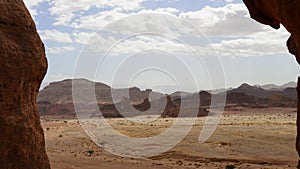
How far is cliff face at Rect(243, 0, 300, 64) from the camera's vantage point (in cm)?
571

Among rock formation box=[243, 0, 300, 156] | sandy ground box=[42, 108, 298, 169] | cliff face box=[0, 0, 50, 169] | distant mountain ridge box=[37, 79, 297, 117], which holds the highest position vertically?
rock formation box=[243, 0, 300, 156]

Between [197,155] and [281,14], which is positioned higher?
[281,14]

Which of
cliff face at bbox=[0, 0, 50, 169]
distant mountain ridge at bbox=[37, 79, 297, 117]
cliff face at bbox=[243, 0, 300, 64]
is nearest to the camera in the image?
cliff face at bbox=[243, 0, 300, 64]

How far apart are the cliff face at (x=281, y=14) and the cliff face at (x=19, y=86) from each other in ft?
16.0

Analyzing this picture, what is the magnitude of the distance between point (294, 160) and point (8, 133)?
14.8 m

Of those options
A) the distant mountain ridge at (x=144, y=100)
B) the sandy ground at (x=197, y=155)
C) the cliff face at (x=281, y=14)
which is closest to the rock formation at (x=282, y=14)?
the cliff face at (x=281, y=14)

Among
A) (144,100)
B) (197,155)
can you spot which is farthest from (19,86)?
(144,100)

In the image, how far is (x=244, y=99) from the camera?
8006 cm

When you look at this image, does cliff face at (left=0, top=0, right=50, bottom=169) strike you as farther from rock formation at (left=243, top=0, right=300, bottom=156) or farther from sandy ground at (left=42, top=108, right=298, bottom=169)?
sandy ground at (left=42, top=108, right=298, bottom=169)

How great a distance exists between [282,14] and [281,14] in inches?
2.5

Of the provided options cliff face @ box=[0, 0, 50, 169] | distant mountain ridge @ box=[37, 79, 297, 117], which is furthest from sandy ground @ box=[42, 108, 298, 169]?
distant mountain ridge @ box=[37, 79, 297, 117]

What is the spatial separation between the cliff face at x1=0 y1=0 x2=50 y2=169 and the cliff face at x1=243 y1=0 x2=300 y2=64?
4.88 m

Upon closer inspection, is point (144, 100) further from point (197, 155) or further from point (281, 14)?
point (281, 14)

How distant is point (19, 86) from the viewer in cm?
825
